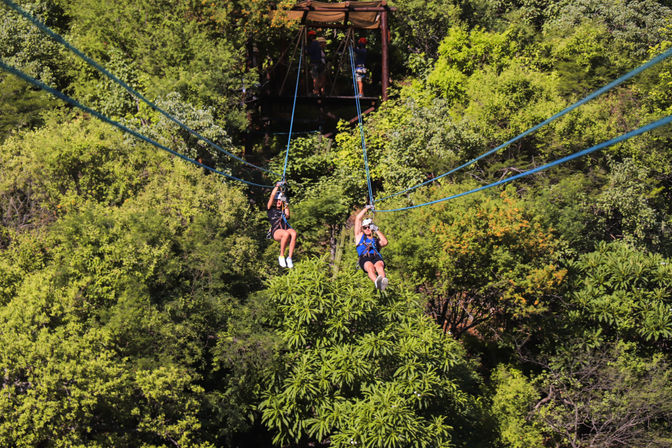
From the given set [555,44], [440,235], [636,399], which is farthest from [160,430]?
[555,44]

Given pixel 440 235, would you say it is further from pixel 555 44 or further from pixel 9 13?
pixel 9 13

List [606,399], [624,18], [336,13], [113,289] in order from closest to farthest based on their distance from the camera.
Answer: [113,289] → [606,399] → [336,13] → [624,18]

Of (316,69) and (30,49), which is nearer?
(30,49)

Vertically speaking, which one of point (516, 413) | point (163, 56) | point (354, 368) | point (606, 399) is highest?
point (163, 56)

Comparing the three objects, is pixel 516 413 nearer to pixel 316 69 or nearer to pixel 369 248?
pixel 369 248

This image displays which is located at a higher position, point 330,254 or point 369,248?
point 369,248

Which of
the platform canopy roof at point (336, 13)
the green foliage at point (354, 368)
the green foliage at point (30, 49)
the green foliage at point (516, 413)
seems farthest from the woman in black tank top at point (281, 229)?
the green foliage at point (30, 49)

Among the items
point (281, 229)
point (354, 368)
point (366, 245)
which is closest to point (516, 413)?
point (354, 368)

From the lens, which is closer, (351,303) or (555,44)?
(351,303)
